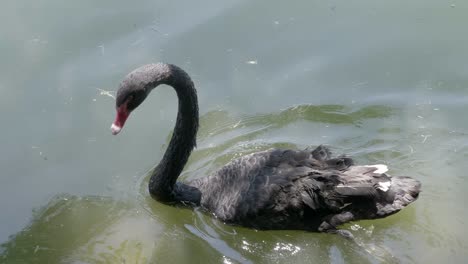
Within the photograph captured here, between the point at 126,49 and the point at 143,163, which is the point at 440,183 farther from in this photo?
the point at 126,49

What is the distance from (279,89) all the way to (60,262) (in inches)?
119

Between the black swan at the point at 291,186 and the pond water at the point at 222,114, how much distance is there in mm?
171

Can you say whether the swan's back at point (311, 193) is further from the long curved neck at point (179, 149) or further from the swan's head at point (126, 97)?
the swan's head at point (126, 97)

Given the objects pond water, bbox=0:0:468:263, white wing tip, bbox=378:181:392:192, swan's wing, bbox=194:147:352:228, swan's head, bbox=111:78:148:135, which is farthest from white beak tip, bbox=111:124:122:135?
white wing tip, bbox=378:181:392:192

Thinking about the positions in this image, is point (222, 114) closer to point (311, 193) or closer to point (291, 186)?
point (291, 186)

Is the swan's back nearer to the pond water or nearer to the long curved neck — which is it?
the pond water

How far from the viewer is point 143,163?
6266 millimetres

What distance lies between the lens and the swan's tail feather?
5234 millimetres

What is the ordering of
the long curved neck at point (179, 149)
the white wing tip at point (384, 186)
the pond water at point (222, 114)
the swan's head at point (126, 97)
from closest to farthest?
the swan's head at point (126, 97), the white wing tip at point (384, 186), the pond water at point (222, 114), the long curved neck at point (179, 149)

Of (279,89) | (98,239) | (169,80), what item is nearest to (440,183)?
(279,89)

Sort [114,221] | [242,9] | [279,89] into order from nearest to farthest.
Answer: [114,221]
[279,89]
[242,9]

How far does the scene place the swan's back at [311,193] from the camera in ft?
17.0

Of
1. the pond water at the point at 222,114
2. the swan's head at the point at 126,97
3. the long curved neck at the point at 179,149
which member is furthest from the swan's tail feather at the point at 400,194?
the swan's head at the point at 126,97

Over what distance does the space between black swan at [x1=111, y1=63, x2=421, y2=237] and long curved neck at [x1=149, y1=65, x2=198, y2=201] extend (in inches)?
0.9
